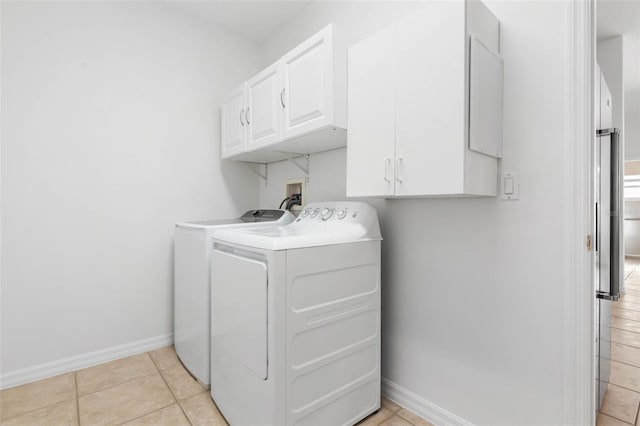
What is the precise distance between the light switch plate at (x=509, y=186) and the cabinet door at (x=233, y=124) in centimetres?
180

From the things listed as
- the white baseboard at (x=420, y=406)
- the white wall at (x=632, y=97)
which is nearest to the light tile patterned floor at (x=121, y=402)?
the white baseboard at (x=420, y=406)

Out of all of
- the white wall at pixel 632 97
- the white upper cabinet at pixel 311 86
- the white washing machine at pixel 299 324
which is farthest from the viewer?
the white wall at pixel 632 97

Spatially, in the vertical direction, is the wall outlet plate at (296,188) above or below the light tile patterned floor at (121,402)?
above

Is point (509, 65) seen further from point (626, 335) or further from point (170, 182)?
point (626, 335)

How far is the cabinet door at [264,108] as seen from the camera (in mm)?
2092

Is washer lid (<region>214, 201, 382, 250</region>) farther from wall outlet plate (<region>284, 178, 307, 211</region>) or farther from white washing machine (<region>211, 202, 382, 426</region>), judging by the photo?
wall outlet plate (<region>284, 178, 307, 211</region>)

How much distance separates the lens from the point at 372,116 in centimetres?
150

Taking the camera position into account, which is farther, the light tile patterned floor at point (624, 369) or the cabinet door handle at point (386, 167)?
the light tile patterned floor at point (624, 369)

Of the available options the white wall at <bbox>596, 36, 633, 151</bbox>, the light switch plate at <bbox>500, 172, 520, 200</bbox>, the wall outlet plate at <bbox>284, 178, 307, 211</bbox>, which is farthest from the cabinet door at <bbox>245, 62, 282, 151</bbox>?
the white wall at <bbox>596, 36, 633, 151</bbox>

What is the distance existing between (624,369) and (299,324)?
2.23m

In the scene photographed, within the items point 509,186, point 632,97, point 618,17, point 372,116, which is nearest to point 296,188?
point 372,116

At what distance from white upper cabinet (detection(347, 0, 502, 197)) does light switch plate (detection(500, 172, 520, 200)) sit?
0.11 ft

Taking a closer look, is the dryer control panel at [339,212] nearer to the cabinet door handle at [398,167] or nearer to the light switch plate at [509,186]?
the cabinet door handle at [398,167]

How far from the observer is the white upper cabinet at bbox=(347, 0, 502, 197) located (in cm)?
119
